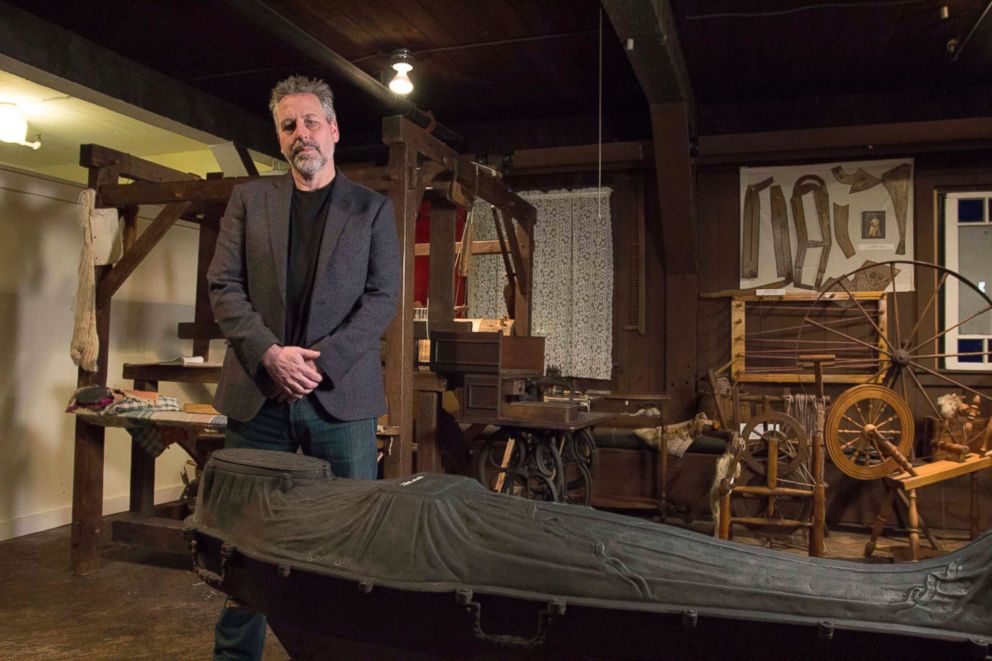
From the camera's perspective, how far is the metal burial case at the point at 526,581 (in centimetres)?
121

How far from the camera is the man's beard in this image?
2131 millimetres

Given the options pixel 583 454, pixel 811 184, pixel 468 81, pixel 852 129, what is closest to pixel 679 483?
pixel 583 454

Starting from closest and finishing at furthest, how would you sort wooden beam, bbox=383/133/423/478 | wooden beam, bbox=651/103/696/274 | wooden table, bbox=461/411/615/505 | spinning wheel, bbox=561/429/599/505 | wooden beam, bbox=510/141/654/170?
wooden beam, bbox=383/133/423/478, wooden table, bbox=461/411/615/505, wooden beam, bbox=651/103/696/274, spinning wheel, bbox=561/429/599/505, wooden beam, bbox=510/141/654/170

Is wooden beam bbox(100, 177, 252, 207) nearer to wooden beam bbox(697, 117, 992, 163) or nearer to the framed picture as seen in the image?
wooden beam bbox(697, 117, 992, 163)

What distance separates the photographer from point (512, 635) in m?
1.37

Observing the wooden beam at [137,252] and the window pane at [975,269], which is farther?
the window pane at [975,269]

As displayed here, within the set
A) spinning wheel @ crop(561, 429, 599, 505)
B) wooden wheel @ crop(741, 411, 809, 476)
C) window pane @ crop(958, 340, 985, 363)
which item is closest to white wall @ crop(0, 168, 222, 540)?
spinning wheel @ crop(561, 429, 599, 505)

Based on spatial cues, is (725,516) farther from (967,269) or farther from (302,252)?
(302,252)

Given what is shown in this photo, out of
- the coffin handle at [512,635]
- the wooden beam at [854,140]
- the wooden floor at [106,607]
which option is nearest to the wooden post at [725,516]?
the wooden floor at [106,607]

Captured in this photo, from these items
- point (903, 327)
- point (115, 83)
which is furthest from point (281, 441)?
point (903, 327)

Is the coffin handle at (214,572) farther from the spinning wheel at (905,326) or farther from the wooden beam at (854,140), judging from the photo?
the wooden beam at (854,140)

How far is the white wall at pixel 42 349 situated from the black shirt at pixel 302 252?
3750mm

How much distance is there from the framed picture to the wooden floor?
93.7 inches

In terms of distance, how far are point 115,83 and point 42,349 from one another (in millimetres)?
1865
